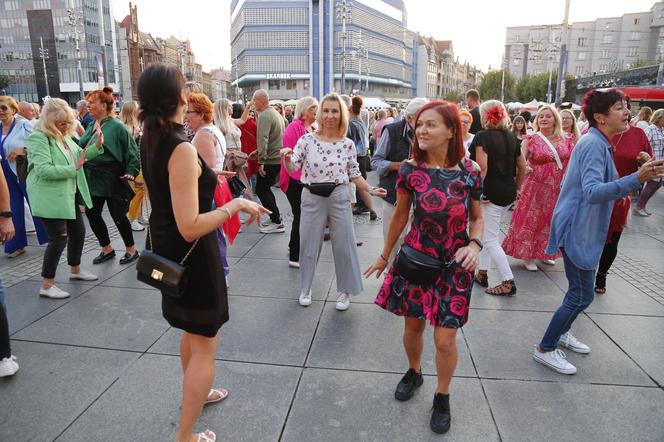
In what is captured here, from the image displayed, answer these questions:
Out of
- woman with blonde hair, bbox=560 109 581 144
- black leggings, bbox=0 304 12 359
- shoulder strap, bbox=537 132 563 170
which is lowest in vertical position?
black leggings, bbox=0 304 12 359

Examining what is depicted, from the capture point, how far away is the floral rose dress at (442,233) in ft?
8.11

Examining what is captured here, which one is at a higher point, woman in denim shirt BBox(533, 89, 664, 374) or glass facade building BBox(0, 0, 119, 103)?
glass facade building BBox(0, 0, 119, 103)

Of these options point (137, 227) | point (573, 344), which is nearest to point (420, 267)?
point (573, 344)

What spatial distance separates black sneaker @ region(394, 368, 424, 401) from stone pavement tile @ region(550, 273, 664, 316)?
2.12 m

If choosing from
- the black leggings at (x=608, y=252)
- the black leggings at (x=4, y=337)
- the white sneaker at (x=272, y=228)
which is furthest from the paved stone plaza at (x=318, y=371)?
the white sneaker at (x=272, y=228)

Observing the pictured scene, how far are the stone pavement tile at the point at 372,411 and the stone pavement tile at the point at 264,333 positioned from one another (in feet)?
1.20

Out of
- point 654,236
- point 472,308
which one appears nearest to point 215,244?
point 472,308

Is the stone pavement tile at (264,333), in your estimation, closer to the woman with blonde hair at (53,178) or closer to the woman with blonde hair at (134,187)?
the woman with blonde hair at (53,178)

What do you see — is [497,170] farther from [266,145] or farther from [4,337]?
[4,337]

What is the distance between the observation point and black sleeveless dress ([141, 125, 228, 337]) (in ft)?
6.63

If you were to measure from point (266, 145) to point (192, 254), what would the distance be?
17.1 ft

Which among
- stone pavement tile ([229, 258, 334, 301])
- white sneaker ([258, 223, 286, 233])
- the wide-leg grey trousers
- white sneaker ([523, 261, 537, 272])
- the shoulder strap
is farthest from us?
white sneaker ([258, 223, 286, 233])

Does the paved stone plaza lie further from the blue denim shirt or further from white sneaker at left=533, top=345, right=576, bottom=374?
the blue denim shirt

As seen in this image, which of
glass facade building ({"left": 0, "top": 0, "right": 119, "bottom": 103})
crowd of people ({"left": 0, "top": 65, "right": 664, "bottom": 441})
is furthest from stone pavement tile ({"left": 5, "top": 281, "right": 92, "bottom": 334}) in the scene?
glass facade building ({"left": 0, "top": 0, "right": 119, "bottom": 103})
